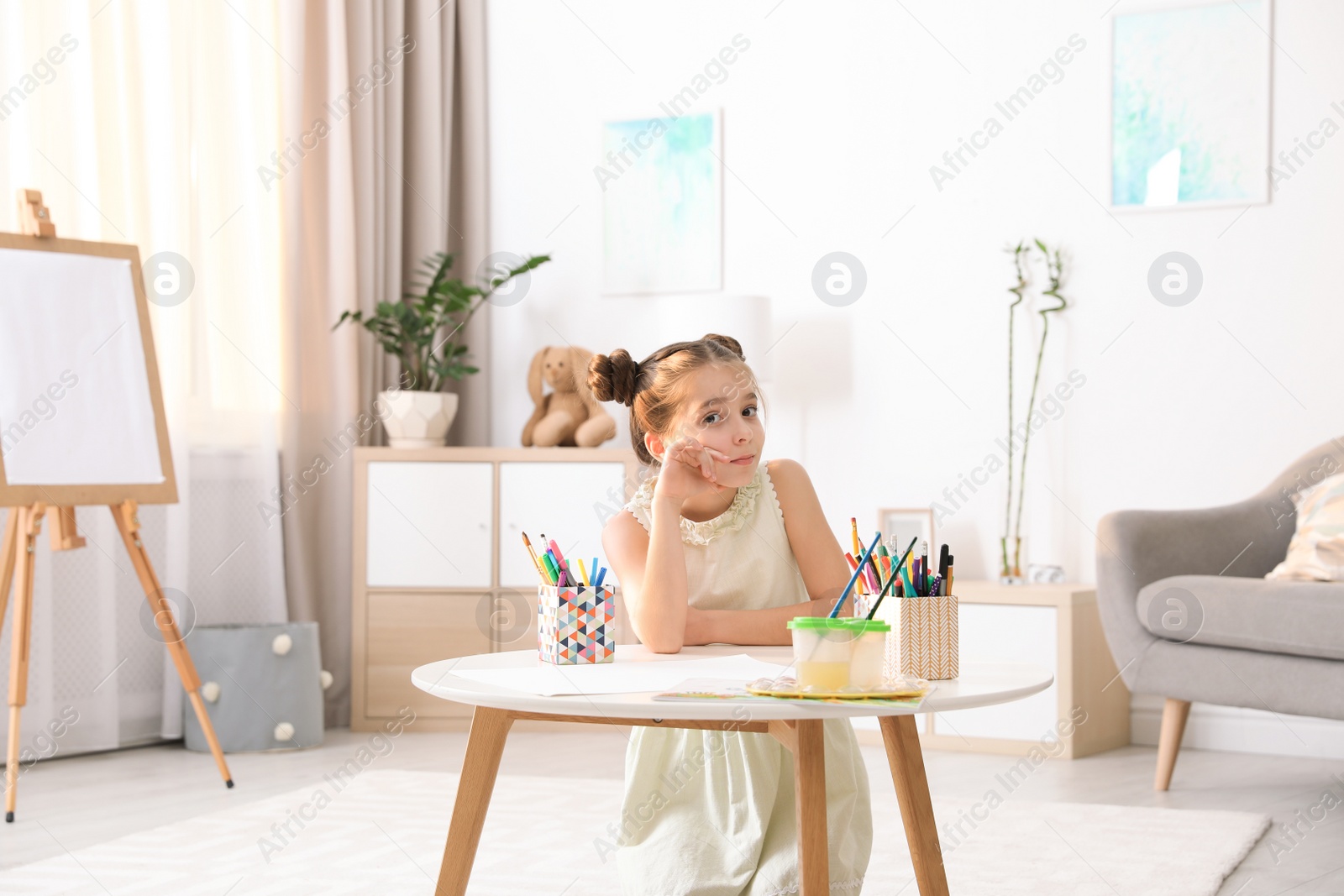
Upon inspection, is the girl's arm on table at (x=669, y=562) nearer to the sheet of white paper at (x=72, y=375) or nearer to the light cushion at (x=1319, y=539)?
the sheet of white paper at (x=72, y=375)

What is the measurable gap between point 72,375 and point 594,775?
1413mm

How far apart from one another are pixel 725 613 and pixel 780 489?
0.22 m

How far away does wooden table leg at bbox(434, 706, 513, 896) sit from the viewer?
1249 millimetres

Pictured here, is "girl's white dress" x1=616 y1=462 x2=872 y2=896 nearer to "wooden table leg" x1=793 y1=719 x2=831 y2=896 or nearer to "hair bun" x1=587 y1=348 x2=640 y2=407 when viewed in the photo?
"hair bun" x1=587 y1=348 x2=640 y2=407

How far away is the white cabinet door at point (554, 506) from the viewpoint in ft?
11.5

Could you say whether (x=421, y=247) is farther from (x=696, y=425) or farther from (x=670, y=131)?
(x=696, y=425)

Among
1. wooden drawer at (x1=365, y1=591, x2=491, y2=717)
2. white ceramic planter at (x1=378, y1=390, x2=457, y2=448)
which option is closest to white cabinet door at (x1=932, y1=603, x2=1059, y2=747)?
wooden drawer at (x1=365, y1=591, x2=491, y2=717)

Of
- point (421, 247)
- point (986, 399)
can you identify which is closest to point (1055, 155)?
point (986, 399)

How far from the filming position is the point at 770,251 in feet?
→ 12.6

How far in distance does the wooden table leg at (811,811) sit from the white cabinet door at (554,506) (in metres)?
2.38

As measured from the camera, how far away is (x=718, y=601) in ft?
5.34

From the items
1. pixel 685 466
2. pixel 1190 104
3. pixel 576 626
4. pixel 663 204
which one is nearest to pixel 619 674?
pixel 576 626

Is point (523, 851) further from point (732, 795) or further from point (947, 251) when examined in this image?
point (947, 251)

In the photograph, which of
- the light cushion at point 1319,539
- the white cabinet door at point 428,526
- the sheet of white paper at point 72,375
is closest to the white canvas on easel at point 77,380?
the sheet of white paper at point 72,375
